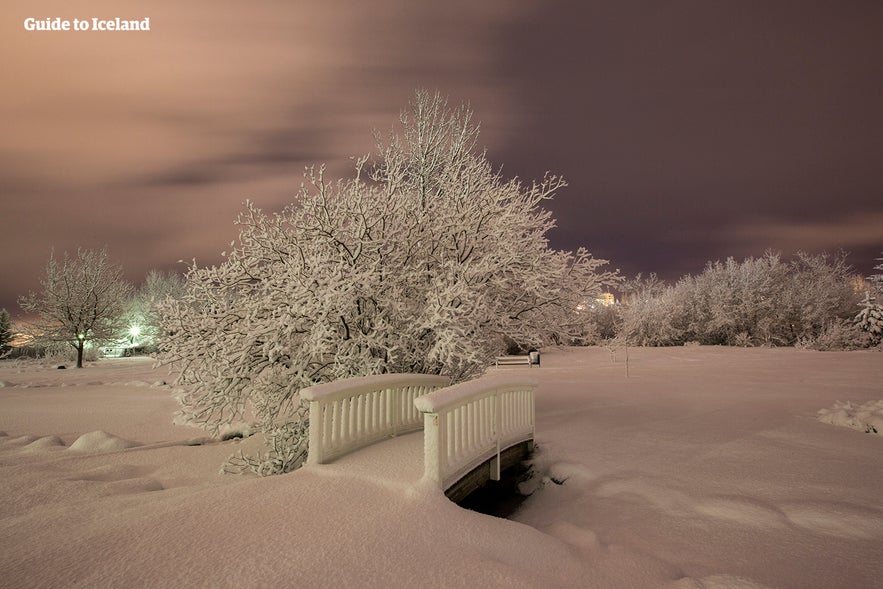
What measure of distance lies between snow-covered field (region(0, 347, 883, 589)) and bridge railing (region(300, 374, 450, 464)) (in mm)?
388

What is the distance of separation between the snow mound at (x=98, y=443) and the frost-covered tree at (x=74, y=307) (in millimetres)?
23378

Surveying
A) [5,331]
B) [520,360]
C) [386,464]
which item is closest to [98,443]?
[386,464]

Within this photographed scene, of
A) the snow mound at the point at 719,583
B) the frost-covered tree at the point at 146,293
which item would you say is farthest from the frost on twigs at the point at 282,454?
the frost-covered tree at the point at 146,293

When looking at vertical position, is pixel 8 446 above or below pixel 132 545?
below

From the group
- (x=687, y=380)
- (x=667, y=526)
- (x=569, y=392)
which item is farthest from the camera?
(x=687, y=380)

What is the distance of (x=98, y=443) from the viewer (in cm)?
980

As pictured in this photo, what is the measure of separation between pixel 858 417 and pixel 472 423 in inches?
301

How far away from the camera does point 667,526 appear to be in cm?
516

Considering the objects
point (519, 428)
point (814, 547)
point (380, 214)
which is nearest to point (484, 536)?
point (814, 547)

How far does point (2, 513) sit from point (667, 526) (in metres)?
6.95

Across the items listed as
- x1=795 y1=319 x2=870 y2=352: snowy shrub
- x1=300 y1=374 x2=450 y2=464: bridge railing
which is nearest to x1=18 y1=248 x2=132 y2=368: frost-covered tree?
x1=300 y1=374 x2=450 y2=464: bridge railing

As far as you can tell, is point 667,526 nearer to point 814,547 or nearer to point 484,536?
point 814,547

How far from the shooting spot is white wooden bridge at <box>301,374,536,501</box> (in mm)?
5297

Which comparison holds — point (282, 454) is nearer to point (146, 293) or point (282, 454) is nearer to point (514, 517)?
point (514, 517)
